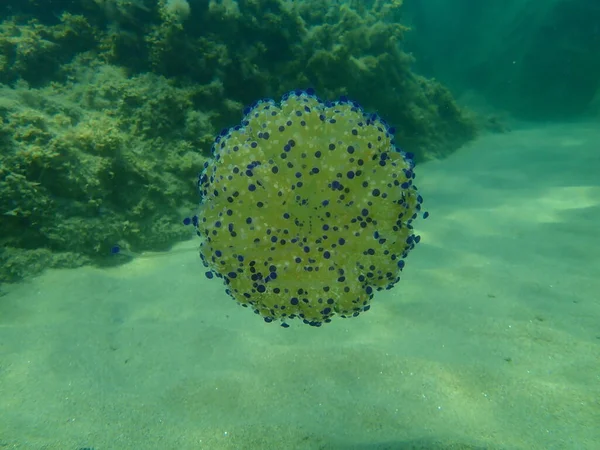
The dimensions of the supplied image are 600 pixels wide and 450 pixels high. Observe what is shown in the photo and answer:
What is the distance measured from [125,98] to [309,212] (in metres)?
5.98

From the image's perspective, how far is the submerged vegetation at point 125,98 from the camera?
18.8ft

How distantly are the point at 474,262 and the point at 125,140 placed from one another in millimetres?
6011

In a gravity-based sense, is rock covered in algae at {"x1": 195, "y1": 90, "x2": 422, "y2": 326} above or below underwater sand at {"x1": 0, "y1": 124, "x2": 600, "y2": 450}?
above

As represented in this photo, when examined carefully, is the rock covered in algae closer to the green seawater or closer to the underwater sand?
the green seawater

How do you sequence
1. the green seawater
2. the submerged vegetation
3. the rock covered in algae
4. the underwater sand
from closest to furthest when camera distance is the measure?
the rock covered in algae
the green seawater
the underwater sand
the submerged vegetation

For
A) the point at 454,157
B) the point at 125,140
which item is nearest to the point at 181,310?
the point at 125,140

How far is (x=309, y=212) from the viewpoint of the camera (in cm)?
273

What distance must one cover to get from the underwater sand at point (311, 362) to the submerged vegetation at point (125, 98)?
0.70 m

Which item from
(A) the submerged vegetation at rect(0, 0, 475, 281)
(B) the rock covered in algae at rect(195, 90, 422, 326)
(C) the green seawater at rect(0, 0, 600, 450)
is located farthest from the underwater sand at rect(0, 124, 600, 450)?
(B) the rock covered in algae at rect(195, 90, 422, 326)

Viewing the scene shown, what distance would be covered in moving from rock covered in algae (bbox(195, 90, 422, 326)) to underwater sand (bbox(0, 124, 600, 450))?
1.65 m

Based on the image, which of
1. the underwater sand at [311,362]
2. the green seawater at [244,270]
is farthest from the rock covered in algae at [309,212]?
the underwater sand at [311,362]

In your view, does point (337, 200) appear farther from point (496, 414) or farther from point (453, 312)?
point (453, 312)

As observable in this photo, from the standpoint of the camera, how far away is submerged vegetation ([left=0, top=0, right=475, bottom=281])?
5727mm

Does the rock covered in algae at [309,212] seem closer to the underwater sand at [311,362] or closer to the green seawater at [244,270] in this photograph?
the green seawater at [244,270]
